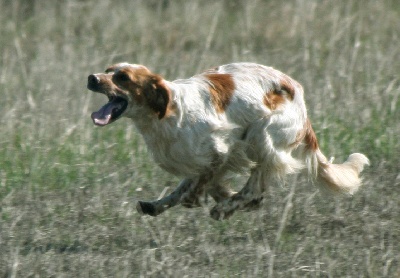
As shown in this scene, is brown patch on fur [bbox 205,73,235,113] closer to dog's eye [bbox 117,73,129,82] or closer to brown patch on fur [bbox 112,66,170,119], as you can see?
brown patch on fur [bbox 112,66,170,119]

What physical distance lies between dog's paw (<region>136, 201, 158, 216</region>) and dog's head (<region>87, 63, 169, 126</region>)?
563 millimetres

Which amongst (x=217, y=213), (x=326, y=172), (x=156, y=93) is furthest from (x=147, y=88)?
(x=326, y=172)

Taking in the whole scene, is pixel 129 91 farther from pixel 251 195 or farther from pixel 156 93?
pixel 251 195

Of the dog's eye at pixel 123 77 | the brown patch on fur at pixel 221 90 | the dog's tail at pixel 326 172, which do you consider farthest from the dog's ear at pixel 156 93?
the dog's tail at pixel 326 172

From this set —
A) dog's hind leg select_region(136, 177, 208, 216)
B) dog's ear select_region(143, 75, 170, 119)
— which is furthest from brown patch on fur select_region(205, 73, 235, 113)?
dog's hind leg select_region(136, 177, 208, 216)

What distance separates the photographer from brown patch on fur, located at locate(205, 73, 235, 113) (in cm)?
573

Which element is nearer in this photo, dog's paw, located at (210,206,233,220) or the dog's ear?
the dog's ear

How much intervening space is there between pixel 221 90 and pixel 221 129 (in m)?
0.24

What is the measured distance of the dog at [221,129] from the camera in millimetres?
5504

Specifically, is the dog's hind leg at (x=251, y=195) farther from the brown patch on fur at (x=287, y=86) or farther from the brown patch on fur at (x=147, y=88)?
the brown patch on fur at (x=147, y=88)

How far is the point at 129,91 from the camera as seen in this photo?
547 cm

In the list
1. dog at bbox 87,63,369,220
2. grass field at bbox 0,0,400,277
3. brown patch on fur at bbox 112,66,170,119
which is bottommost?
grass field at bbox 0,0,400,277

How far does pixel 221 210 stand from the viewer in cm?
586

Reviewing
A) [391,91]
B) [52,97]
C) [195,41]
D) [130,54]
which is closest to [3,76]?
[52,97]
